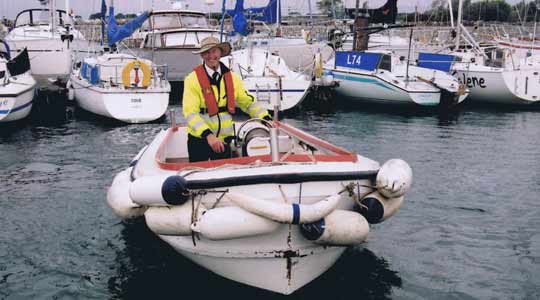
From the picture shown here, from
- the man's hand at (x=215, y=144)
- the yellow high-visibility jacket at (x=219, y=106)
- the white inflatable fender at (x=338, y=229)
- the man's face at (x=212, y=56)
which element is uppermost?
the man's face at (x=212, y=56)

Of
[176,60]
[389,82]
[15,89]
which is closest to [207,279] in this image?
[15,89]

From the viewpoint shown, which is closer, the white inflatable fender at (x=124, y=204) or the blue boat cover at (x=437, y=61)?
the white inflatable fender at (x=124, y=204)

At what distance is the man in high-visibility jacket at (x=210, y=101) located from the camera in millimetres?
6262

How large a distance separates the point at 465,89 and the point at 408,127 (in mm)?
4774

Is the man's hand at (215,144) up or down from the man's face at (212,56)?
down

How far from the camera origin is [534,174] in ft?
36.0

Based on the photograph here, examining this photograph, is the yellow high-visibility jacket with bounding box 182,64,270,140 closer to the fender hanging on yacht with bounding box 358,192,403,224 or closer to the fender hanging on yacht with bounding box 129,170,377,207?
the fender hanging on yacht with bounding box 129,170,377,207

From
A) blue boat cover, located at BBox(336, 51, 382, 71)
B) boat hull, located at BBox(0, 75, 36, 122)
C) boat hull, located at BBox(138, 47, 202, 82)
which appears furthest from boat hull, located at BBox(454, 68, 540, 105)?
boat hull, located at BBox(0, 75, 36, 122)

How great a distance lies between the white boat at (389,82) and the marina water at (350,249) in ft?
19.6

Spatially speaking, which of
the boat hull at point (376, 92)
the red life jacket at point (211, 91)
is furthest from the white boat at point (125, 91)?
the red life jacket at point (211, 91)

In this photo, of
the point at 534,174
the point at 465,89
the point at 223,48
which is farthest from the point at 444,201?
the point at 465,89

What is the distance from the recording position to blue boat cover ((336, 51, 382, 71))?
68.6 ft

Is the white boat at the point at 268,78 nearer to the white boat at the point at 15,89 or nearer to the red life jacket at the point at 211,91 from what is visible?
the white boat at the point at 15,89

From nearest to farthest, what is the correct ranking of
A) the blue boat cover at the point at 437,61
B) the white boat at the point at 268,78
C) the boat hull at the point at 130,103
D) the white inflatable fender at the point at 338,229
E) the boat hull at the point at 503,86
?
the white inflatable fender at the point at 338,229 < the boat hull at the point at 130,103 < the white boat at the point at 268,78 < the boat hull at the point at 503,86 < the blue boat cover at the point at 437,61
